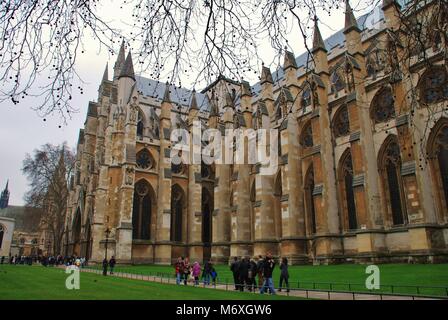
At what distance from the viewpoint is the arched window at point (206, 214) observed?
112ft

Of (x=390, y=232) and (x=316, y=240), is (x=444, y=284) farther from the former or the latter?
(x=316, y=240)

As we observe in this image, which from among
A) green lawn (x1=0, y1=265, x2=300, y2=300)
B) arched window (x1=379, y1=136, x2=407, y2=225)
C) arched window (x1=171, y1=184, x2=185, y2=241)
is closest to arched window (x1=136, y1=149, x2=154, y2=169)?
arched window (x1=171, y1=184, x2=185, y2=241)

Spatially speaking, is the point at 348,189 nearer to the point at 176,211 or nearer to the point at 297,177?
the point at 297,177

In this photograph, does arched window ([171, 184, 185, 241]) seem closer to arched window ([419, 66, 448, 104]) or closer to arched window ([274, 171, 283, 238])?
arched window ([274, 171, 283, 238])

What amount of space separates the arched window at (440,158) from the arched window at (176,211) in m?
21.0

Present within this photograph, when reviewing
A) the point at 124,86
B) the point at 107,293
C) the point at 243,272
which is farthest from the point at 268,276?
the point at 124,86

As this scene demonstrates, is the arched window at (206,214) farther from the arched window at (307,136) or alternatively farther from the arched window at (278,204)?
the arched window at (307,136)

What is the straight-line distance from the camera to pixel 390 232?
19469 millimetres

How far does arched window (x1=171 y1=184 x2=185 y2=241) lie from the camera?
32.4 m

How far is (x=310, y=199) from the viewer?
24906 mm

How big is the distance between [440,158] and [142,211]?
22222 millimetres
